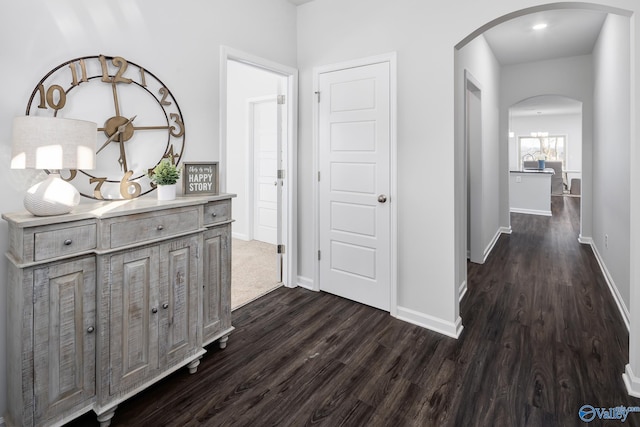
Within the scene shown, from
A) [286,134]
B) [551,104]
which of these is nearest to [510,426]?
[286,134]

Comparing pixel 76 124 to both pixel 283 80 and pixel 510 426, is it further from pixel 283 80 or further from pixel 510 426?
pixel 510 426

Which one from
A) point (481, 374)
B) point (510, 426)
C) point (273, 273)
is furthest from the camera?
point (273, 273)

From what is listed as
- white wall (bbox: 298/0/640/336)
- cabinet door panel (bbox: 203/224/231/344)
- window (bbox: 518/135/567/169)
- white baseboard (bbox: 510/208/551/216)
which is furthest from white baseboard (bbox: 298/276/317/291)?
window (bbox: 518/135/567/169)

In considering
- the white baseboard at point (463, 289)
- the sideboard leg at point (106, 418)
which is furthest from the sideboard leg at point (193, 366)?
the white baseboard at point (463, 289)

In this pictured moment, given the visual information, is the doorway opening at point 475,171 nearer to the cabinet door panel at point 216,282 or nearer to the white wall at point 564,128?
the cabinet door panel at point 216,282

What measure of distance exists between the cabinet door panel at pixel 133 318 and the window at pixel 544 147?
15106 millimetres

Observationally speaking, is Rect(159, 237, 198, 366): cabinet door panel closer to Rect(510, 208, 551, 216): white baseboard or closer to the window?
Rect(510, 208, 551, 216): white baseboard

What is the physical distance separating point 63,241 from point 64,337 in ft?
1.46

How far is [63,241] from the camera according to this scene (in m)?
1.54

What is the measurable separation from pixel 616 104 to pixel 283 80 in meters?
3.21

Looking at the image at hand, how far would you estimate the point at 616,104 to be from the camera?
3271 mm

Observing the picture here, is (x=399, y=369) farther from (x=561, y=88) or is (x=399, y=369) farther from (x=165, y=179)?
(x=561, y=88)

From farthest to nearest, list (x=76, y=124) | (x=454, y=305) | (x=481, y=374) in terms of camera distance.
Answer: (x=454, y=305), (x=481, y=374), (x=76, y=124)

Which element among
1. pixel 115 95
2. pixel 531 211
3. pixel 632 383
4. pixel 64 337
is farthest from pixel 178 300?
pixel 531 211
